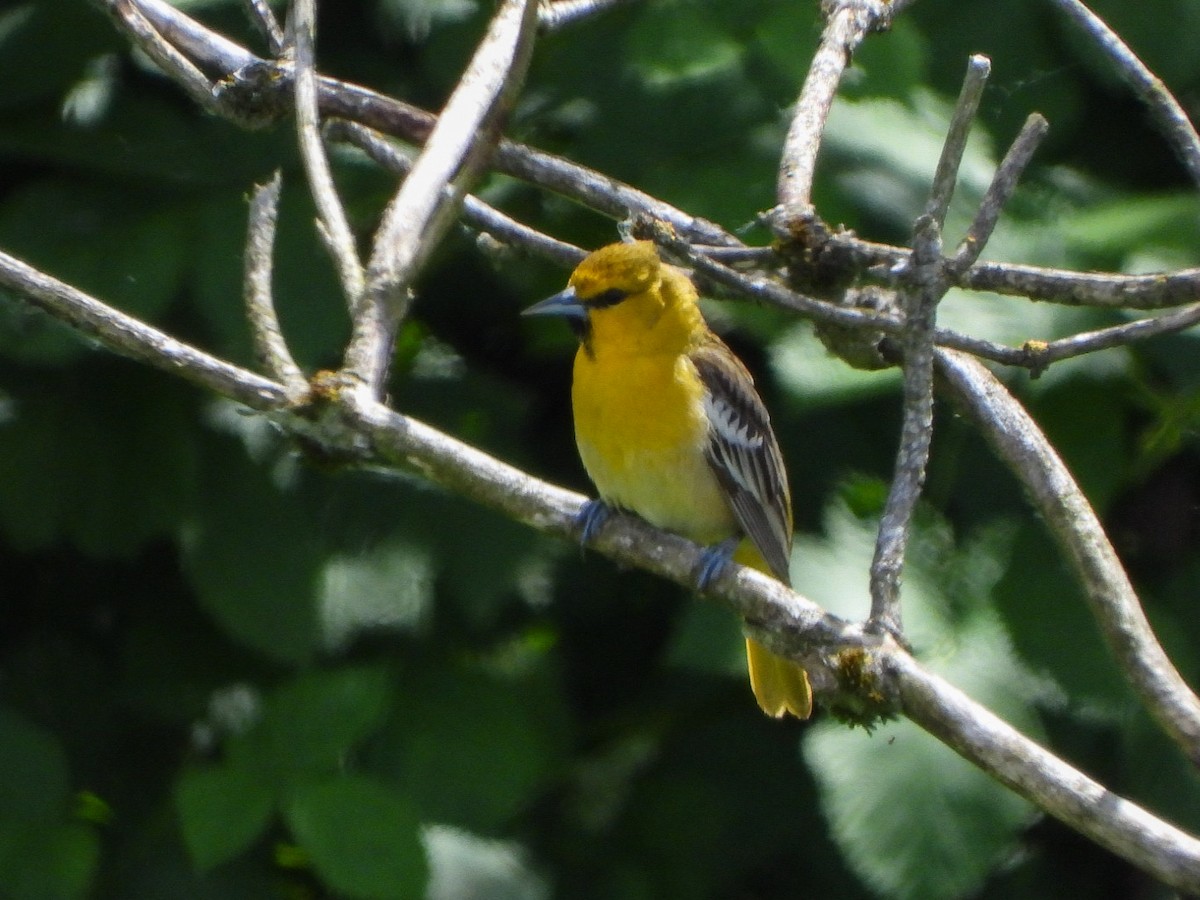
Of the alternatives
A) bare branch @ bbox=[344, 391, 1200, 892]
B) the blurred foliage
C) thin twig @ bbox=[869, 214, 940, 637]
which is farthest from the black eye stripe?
thin twig @ bbox=[869, 214, 940, 637]

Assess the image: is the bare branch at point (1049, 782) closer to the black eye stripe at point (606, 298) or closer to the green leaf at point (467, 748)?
the black eye stripe at point (606, 298)

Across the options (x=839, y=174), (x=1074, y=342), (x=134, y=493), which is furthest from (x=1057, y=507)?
(x=134, y=493)

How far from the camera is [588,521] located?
2.68 meters

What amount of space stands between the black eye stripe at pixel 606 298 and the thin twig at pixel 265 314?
0.99 m

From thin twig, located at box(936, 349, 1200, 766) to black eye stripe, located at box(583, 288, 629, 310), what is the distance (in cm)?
92

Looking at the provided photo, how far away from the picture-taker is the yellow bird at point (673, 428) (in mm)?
3623

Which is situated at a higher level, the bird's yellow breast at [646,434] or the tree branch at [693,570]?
the bird's yellow breast at [646,434]

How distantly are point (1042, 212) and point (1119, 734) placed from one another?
3.94 feet

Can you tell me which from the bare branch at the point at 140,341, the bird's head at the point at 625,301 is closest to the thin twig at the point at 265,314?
the bare branch at the point at 140,341

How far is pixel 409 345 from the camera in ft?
13.1

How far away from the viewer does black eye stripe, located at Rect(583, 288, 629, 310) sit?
11.6 feet

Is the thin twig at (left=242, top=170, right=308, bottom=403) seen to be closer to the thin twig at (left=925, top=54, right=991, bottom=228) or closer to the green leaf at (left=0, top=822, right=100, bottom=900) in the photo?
the thin twig at (left=925, top=54, right=991, bottom=228)

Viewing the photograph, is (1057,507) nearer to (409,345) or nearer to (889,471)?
(889,471)

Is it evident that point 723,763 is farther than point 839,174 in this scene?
Yes
